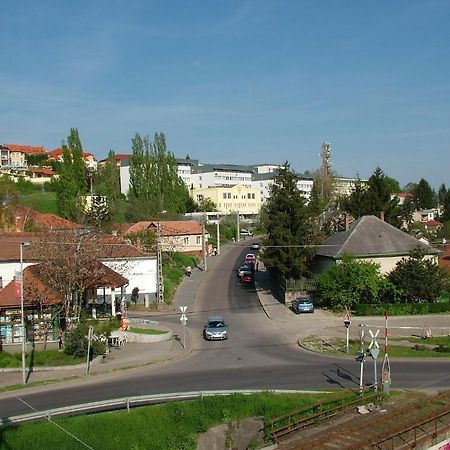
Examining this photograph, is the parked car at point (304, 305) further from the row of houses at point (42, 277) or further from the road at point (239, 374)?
the row of houses at point (42, 277)

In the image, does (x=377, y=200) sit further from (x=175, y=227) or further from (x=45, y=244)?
(x=45, y=244)

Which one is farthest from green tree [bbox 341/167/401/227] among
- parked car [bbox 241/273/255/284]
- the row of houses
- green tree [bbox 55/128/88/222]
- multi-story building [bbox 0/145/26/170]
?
multi-story building [bbox 0/145/26/170]

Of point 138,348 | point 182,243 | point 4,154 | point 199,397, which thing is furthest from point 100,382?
point 4,154

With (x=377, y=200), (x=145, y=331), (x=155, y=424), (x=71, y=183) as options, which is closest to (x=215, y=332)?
(x=145, y=331)

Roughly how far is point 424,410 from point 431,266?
23624mm

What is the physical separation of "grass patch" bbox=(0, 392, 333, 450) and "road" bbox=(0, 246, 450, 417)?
2.56 m

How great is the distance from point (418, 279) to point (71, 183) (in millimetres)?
53927

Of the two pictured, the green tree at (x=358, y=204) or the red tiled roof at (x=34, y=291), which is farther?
the green tree at (x=358, y=204)

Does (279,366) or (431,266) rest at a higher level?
(431,266)

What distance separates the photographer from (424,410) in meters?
21.1

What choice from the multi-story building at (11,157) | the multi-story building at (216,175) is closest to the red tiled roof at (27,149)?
the multi-story building at (11,157)

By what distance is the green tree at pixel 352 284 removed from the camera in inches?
1682

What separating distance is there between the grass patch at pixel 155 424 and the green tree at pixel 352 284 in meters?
20.9

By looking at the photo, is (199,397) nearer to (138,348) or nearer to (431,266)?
(138,348)
